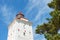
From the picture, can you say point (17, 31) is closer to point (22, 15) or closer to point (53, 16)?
point (22, 15)

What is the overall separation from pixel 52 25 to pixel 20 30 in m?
24.7

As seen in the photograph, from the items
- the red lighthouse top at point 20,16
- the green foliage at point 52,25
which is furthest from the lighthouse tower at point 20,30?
the green foliage at point 52,25

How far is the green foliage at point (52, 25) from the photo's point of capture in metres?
13.5

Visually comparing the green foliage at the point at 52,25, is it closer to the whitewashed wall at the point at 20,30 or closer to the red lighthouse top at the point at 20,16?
the whitewashed wall at the point at 20,30

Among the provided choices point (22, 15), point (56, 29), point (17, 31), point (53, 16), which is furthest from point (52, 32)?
point (22, 15)

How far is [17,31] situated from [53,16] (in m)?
24.2

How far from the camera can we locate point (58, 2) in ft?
47.8

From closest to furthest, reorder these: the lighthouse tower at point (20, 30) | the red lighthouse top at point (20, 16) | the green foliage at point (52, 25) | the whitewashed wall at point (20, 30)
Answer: the green foliage at point (52, 25) → the whitewashed wall at point (20, 30) → the lighthouse tower at point (20, 30) → the red lighthouse top at point (20, 16)

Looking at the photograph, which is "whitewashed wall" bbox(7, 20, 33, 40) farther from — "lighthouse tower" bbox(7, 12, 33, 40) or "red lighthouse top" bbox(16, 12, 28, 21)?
"red lighthouse top" bbox(16, 12, 28, 21)

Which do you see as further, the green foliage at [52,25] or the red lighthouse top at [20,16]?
the red lighthouse top at [20,16]

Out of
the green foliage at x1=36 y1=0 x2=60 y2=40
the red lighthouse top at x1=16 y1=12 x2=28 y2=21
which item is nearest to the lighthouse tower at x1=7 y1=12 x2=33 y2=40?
the red lighthouse top at x1=16 y1=12 x2=28 y2=21

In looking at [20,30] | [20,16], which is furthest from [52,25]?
[20,16]

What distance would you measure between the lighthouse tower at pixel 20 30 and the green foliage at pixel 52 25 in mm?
21916

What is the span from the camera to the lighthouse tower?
122ft
